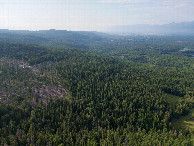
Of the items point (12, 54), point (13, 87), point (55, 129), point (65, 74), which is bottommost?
point (55, 129)

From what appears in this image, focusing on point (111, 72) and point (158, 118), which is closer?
point (158, 118)

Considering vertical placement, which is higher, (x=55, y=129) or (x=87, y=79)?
(x=87, y=79)

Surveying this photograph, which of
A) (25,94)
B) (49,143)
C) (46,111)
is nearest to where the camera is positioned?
(49,143)

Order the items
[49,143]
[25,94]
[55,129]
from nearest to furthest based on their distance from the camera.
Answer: [49,143] → [55,129] → [25,94]

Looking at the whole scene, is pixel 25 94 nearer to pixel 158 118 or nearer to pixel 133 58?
pixel 158 118

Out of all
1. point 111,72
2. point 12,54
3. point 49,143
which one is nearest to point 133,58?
point 111,72

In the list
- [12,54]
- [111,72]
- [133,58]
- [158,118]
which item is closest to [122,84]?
[111,72]

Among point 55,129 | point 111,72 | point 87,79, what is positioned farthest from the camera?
point 111,72

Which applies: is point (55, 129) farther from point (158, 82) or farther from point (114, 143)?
point (158, 82)

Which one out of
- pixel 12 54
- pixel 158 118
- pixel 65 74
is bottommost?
pixel 158 118

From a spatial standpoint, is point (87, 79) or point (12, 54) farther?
point (12, 54)
